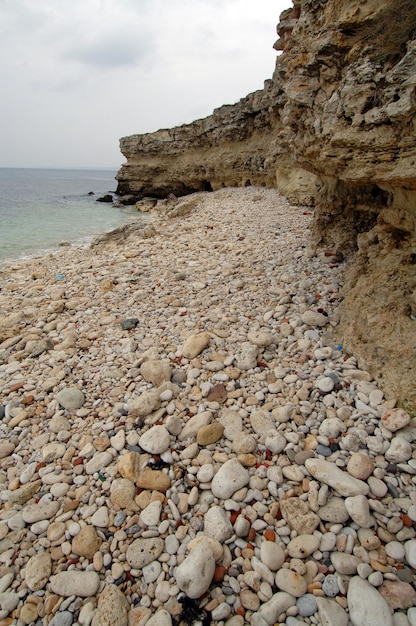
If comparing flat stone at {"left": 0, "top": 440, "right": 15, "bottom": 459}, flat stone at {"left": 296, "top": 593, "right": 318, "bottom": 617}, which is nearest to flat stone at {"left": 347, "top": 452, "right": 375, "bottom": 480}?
flat stone at {"left": 296, "top": 593, "right": 318, "bottom": 617}

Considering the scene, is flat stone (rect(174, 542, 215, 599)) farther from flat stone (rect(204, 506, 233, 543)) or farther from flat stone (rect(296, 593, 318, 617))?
flat stone (rect(296, 593, 318, 617))

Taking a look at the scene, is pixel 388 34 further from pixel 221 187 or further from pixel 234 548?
pixel 221 187

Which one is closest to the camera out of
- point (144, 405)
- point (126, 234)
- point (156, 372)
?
point (144, 405)

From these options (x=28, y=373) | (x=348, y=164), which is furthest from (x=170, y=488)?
(x=348, y=164)

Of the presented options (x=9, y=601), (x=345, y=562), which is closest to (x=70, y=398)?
(x=9, y=601)

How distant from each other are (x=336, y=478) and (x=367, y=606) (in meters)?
0.71

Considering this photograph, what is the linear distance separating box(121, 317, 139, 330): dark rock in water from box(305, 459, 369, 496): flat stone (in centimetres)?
301

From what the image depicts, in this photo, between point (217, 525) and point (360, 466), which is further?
point (360, 466)

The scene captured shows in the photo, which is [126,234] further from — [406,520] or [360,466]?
[406,520]

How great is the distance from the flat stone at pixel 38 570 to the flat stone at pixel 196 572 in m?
0.86

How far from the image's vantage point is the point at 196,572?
73.4 inches

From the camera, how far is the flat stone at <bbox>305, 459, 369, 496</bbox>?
86.5 inches

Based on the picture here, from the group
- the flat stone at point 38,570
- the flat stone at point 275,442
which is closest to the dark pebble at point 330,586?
the flat stone at point 275,442

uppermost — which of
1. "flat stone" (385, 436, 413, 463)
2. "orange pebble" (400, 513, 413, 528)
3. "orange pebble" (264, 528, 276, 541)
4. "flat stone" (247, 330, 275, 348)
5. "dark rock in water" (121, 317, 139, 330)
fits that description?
"flat stone" (247, 330, 275, 348)
